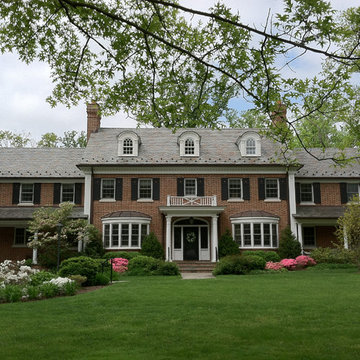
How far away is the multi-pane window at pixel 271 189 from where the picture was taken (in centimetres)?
2773

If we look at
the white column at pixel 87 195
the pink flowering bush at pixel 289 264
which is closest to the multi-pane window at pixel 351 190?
the pink flowering bush at pixel 289 264

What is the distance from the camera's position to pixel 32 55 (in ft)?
32.2

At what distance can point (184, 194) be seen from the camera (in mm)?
27516

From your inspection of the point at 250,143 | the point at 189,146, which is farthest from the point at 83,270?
the point at 250,143

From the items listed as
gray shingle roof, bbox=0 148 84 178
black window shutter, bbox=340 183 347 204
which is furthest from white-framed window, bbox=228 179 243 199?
gray shingle roof, bbox=0 148 84 178

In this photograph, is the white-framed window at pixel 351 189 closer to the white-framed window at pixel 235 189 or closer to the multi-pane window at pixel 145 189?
the white-framed window at pixel 235 189

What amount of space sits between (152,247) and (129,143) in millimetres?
6962

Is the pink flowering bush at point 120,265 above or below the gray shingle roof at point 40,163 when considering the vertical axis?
below

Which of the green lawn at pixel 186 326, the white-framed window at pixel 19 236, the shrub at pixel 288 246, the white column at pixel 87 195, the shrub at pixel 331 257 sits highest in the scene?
the white column at pixel 87 195

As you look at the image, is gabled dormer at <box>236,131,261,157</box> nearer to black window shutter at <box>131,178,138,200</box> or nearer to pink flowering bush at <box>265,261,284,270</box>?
black window shutter at <box>131,178,138,200</box>

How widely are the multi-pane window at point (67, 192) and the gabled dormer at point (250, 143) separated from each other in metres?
10.9

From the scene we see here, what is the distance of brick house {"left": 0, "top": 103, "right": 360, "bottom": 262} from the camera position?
87.5ft

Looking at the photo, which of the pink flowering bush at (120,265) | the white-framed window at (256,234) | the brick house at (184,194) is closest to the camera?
the pink flowering bush at (120,265)

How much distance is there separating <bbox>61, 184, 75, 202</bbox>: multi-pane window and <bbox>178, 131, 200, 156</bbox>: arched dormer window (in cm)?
723
